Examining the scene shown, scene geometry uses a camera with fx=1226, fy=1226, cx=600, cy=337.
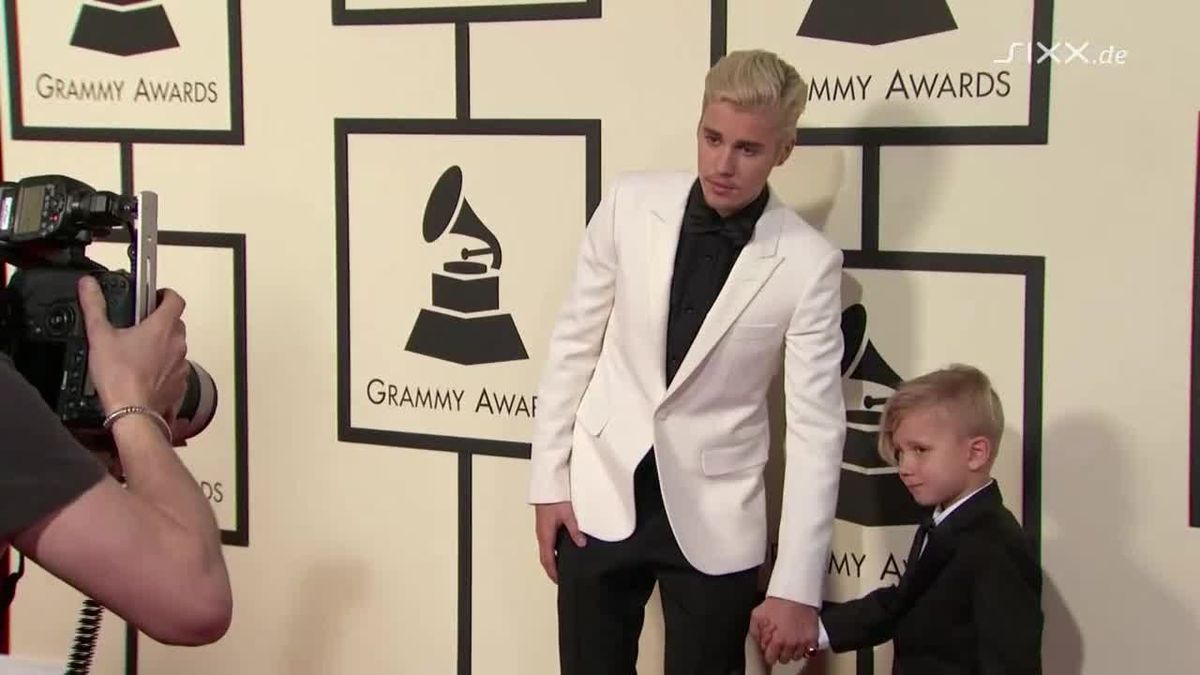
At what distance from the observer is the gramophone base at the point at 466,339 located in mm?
2078

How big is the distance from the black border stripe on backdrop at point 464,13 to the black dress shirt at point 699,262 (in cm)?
46

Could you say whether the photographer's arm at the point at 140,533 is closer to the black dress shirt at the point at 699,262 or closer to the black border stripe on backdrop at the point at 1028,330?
the black dress shirt at the point at 699,262

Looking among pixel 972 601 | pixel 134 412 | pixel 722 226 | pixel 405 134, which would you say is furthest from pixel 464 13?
pixel 972 601

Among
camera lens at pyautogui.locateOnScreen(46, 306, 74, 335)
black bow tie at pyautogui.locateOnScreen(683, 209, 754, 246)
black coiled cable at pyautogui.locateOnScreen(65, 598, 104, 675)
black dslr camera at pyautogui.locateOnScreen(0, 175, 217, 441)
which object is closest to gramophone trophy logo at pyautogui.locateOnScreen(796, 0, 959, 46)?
black bow tie at pyautogui.locateOnScreen(683, 209, 754, 246)

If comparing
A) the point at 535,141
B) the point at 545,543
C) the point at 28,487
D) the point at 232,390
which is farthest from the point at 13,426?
the point at 232,390

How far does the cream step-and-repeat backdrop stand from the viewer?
1753 millimetres

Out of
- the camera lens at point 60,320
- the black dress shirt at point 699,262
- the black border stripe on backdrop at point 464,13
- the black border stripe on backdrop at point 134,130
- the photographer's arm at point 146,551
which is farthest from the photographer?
the black border stripe on backdrop at point 134,130

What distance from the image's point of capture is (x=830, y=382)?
5.46 feet

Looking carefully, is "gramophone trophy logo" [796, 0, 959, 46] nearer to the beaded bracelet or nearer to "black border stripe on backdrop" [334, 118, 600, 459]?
"black border stripe on backdrop" [334, 118, 600, 459]

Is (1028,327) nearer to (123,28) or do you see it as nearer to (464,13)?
(464,13)

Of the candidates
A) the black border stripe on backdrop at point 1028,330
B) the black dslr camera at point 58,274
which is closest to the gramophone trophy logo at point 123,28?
the black dslr camera at point 58,274

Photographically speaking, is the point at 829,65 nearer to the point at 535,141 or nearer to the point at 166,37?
the point at 535,141

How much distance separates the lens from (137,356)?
1217 millimetres

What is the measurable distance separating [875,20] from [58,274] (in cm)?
117
